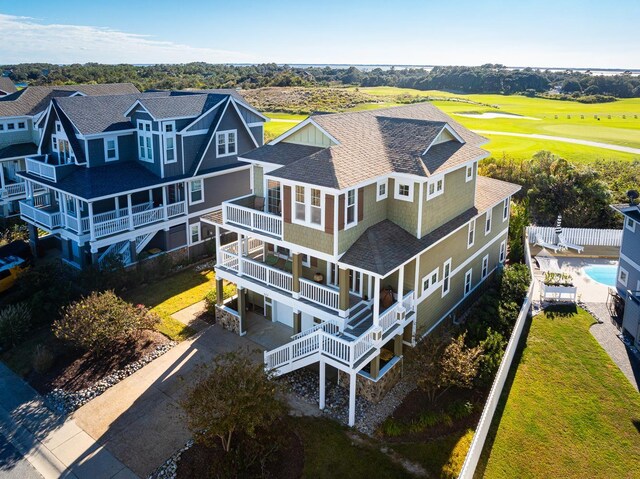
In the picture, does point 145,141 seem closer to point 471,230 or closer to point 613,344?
point 471,230

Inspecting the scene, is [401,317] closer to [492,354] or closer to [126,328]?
[492,354]

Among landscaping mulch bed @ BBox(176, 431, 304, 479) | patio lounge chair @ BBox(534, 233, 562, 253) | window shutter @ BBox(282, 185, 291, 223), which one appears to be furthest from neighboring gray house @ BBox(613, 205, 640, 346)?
landscaping mulch bed @ BBox(176, 431, 304, 479)

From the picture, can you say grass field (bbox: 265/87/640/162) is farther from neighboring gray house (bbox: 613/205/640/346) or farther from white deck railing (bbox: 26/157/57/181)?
white deck railing (bbox: 26/157/57/181)

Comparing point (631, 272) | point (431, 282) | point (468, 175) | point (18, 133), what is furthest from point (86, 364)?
point (18, 133)

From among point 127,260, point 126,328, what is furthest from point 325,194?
point 127,260

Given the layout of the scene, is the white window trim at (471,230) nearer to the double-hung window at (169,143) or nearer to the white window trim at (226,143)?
the white window trim at (226,143)
